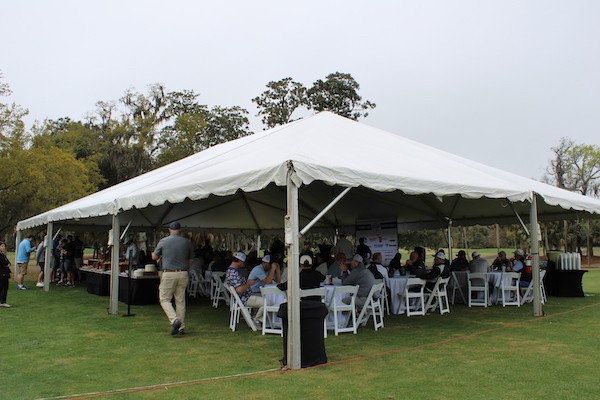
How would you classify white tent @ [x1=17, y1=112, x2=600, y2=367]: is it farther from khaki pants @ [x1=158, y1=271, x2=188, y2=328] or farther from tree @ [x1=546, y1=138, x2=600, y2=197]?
tree @ [x1=546, y1=138, x2=600, y2=197]

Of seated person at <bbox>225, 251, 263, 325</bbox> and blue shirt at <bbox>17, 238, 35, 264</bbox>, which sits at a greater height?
blue shirt at <bbox>17, 238, 35, 264</bbox>

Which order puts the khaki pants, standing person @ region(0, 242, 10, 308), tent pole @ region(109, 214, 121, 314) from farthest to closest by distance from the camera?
1. standing person @ region(0, 242, 10, 308)
2. tent pole @ region(109, 214, 121, 314)
3. the khaki pants

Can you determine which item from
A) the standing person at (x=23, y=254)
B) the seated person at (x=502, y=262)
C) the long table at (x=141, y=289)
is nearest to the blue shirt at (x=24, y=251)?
the standing person at (x=23, y=254)

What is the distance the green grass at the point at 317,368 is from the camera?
470 cm

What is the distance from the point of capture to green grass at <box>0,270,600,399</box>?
4.70 metres

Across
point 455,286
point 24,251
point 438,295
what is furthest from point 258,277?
point 24,251

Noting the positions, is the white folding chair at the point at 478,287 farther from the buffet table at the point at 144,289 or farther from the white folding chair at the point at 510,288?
the buffet table at the point at 144,289

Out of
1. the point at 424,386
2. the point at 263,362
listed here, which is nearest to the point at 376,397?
the point at 424,386

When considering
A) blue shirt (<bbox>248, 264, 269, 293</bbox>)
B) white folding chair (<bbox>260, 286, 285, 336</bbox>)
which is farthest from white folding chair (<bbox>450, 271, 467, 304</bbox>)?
white folding chair (<bbox>260, 286, 285, 336</bbox>)

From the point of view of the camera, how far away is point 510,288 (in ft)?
34.9

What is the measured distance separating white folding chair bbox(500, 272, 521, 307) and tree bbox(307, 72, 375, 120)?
23.0 m

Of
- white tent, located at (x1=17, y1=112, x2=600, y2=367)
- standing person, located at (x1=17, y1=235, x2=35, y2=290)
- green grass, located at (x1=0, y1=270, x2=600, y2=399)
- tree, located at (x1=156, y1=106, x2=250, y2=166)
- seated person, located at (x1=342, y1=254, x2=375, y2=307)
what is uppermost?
tree, located at (x1=156, y1=106, x2=250, y2=166)

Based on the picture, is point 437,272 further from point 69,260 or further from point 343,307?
point 69,260

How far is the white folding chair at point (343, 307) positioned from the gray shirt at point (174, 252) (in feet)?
7.31
